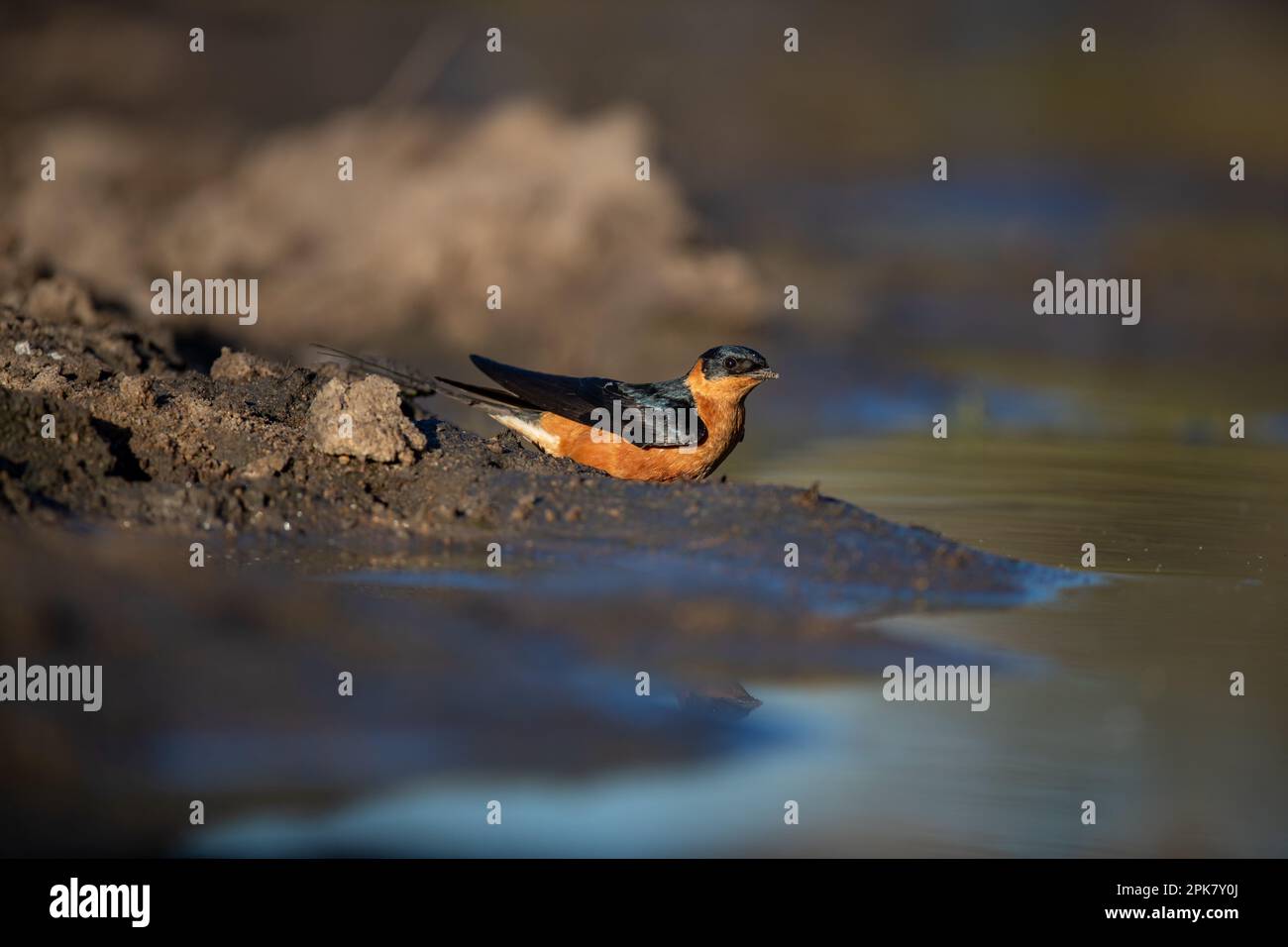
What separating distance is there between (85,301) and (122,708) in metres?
6.27

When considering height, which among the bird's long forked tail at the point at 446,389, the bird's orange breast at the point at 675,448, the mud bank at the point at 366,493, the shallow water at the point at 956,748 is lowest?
the shallow water at the point at 956,748

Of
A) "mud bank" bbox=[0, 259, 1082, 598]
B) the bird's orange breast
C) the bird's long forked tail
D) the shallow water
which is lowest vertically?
the shallow water

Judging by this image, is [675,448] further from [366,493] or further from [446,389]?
[366,493]

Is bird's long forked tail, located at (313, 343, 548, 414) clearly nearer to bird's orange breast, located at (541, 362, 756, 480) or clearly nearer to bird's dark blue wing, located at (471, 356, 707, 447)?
bird's dark blue wing, located at (471, 356, 707, 447)

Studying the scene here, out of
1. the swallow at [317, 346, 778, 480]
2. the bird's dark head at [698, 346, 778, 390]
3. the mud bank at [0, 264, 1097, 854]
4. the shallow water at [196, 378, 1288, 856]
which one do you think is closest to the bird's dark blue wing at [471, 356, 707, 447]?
the swallow at [317, 346, 778, 480]

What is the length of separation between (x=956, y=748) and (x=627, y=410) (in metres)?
3.22

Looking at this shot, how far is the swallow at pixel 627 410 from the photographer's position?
695 cm

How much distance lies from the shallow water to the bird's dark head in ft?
4.45

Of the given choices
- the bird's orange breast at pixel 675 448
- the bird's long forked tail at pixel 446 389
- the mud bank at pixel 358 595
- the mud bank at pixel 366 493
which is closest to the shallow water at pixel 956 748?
the mud bank at pixel 358 595

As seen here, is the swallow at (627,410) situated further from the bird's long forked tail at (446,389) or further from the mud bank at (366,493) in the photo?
the mud bank at (366,493)

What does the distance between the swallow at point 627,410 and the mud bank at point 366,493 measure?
A: 0.63 metres

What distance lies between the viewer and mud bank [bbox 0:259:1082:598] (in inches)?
213

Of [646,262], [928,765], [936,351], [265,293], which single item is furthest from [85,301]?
[928,765]

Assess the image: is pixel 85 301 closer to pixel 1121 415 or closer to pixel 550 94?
pixel 550 94
